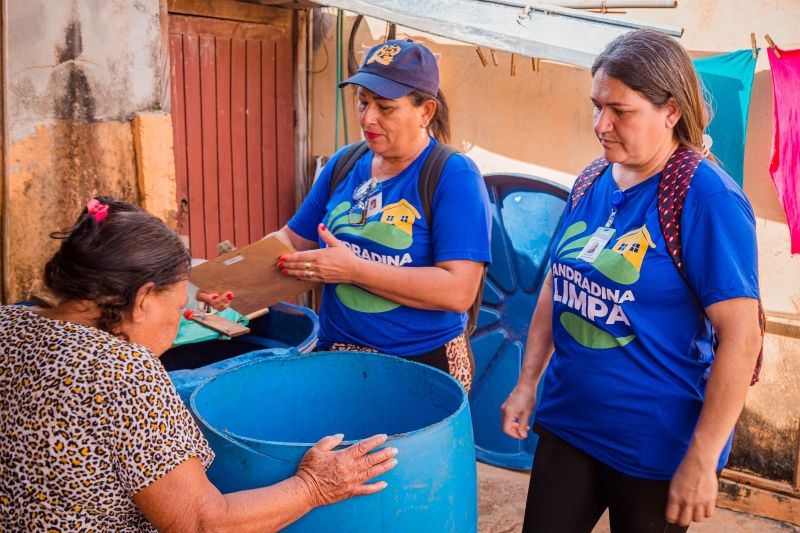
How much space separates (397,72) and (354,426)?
103cm

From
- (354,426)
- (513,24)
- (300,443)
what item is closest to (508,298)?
(513,24)

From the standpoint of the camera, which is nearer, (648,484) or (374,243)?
(648,484)

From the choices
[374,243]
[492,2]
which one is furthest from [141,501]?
[492,2]

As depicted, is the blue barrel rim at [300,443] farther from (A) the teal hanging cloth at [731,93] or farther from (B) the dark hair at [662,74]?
(A) the teal hanging cloth at [731,93]

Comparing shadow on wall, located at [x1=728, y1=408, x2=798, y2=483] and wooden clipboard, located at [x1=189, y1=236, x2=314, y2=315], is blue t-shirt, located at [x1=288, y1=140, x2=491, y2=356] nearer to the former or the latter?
wooden clipboard, located at [x1=189, y1=236, x2=314, y2=315]

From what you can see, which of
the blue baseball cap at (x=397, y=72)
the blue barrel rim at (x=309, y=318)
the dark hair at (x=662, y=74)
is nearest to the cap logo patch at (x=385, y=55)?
the blue baseball cap at (x=397, y=72)

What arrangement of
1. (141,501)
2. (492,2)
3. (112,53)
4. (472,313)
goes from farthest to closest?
(492,2) < (112,53) < (472,313) < (141,501)

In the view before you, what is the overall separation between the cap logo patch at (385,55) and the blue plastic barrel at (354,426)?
890 millimetres

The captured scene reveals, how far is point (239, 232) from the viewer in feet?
16.1

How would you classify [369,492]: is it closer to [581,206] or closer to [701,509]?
[701,509]

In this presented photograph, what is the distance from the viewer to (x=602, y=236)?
184cm

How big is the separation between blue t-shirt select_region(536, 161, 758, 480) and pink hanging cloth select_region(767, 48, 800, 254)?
206 cm

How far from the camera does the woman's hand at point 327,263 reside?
225cm

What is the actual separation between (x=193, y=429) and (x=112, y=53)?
7.65 feet
